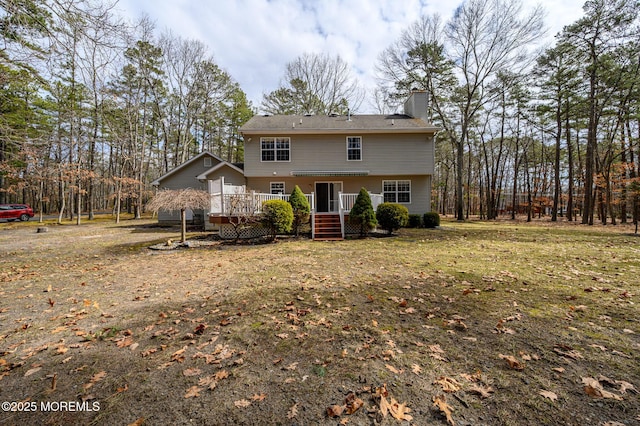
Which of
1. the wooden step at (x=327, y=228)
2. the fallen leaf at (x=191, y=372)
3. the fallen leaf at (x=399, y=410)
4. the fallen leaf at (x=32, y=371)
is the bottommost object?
the fallen leaf at (x=32, y=371)

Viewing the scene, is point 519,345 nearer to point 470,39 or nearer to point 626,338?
point 626,338

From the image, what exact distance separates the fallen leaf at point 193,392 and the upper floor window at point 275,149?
14.2m

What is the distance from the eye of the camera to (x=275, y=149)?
15.6m

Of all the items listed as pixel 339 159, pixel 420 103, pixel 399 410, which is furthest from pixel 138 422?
pixel 420 103

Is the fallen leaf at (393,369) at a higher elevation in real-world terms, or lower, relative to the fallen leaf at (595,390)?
lower

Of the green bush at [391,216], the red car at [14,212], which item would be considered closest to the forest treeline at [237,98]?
the red car at [14,212]

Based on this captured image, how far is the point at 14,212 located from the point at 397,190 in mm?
32417

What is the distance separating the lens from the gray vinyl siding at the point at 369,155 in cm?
1565

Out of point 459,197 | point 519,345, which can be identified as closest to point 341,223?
point 519,345

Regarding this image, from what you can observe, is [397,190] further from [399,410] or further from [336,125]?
[399,410]

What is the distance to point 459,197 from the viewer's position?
1994 cm

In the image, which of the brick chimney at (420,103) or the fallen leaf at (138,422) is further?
the brick chimney at (420,103)

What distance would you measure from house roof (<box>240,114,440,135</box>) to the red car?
2358cm

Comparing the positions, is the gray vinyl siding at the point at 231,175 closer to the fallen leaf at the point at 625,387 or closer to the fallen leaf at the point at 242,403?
the fallen leaf at the point at 242,403
